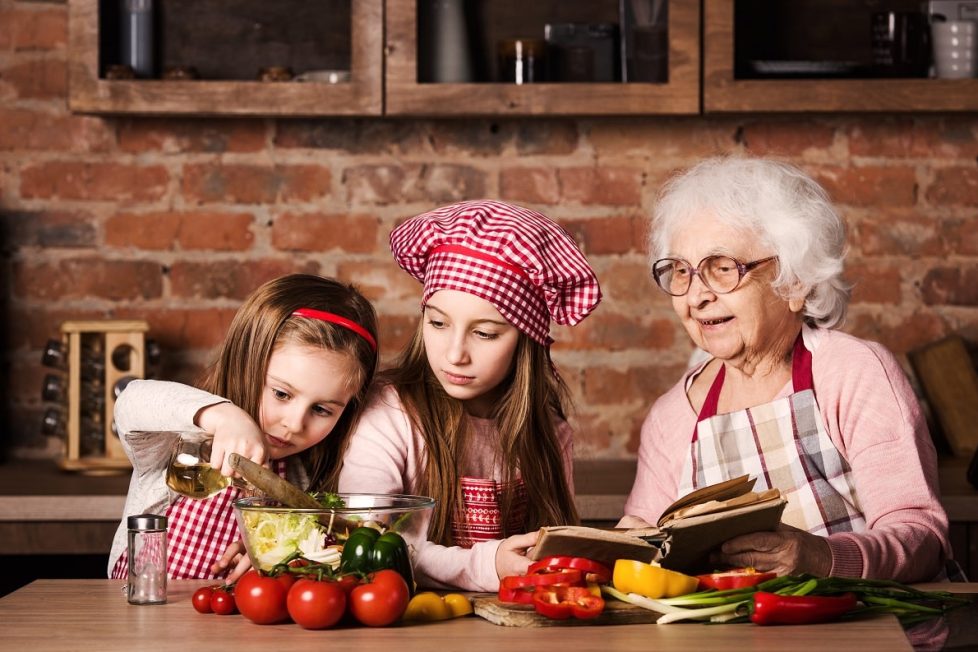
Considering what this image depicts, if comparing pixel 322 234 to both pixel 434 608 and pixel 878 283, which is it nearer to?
pixel 878 283

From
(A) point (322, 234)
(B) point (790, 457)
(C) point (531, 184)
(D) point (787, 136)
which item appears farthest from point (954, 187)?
(A) point (322, 234)

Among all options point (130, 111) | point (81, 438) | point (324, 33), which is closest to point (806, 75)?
point (324, 33)

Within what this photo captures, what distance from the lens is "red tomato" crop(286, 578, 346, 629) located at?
4.38 ft

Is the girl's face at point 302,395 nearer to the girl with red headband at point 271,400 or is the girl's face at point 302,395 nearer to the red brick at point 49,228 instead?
the girl with red headband at point 271,400

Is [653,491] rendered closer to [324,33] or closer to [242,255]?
[242,255]

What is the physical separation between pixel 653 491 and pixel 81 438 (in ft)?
4.59

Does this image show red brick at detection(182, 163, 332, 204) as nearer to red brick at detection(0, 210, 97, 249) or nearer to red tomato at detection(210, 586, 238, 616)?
red brick at detection(0, 210, 97, 249)

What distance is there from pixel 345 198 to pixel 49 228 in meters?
0.74

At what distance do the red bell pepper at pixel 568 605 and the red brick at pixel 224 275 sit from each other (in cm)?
178

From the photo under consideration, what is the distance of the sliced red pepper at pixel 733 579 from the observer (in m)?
1.45

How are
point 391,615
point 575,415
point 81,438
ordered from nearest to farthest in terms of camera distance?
point 391,615 → point 81,438 → point 575,415

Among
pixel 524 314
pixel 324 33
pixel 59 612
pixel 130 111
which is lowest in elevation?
pixel 59 612

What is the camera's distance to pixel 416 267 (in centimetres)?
197

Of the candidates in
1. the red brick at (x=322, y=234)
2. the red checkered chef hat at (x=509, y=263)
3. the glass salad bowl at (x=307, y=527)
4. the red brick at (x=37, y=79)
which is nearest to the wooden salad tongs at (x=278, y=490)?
the glass salad bowl at (x=307, y=527)
